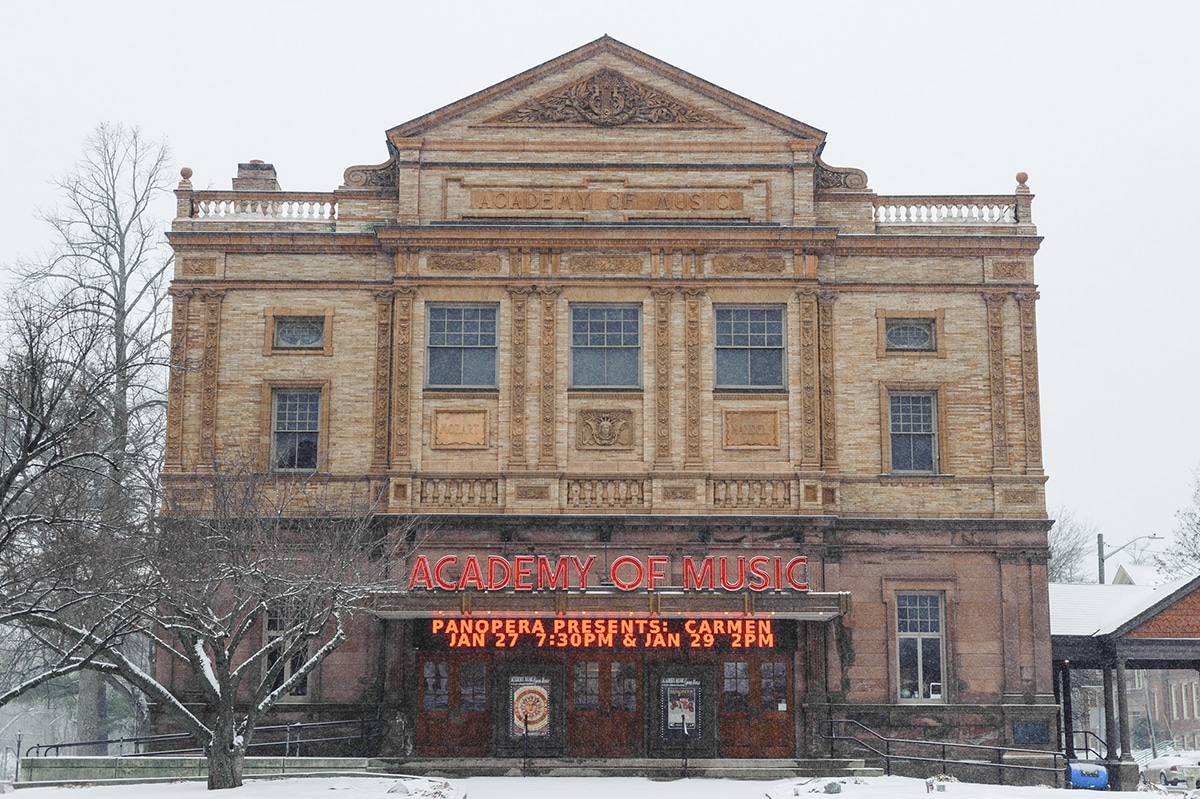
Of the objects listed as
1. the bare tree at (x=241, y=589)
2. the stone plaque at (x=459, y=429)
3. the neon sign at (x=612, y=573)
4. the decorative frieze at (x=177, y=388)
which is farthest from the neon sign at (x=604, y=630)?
the decorative frieze at (x=177, y=388)

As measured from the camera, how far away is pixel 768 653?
1299 inches

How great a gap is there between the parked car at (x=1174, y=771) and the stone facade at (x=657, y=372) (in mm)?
17715

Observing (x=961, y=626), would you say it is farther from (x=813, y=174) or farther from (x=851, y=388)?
(x=813, y=174)

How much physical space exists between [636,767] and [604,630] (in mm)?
3208

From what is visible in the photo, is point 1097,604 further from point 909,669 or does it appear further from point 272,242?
point 272,242

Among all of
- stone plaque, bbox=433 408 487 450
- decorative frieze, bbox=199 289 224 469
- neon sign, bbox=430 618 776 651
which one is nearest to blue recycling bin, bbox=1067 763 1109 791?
neon sign, bbox=430 618 776 651

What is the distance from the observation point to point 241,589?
2605 centimetres

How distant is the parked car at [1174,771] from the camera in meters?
48.4

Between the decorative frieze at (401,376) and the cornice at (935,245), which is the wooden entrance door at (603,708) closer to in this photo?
the decorative frieze at (401,376)

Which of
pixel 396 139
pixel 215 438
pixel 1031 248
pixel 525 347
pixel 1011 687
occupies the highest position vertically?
pixel 396 139

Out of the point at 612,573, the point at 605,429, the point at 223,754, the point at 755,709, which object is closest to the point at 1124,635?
the point at 755,709

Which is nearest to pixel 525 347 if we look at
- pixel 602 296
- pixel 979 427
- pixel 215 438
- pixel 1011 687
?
pixel 602 296

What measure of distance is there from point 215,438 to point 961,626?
18.5 metres

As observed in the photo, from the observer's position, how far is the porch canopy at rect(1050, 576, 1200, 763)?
1267 inches
